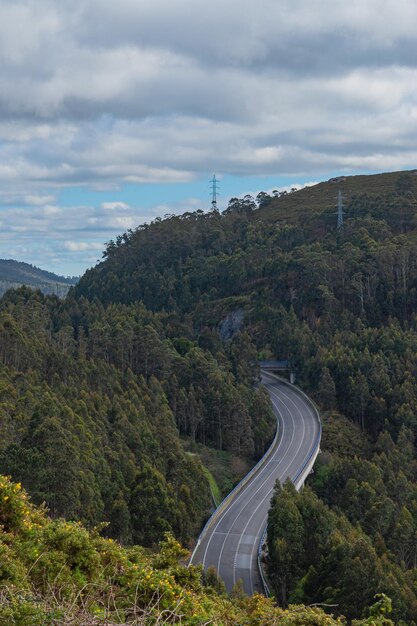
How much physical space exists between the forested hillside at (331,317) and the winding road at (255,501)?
169cm

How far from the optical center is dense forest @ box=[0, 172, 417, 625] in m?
31.5

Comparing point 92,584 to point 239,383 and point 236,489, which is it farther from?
point 239,383

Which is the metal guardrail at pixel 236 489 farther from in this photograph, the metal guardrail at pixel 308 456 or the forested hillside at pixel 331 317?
the forested hillside at pixel 331 317

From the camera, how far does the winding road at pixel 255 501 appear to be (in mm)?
34094

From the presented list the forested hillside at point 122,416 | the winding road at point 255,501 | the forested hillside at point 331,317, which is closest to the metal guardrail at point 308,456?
the winding road at point 255,501

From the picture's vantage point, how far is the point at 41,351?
54.0m

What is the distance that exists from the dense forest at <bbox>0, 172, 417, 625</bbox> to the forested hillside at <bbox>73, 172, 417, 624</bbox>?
15cm

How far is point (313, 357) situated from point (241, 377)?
842 cm

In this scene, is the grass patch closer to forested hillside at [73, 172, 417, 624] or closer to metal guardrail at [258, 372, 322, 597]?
metal guardrail at [258, 372, 322, 597]

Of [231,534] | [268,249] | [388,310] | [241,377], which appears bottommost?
[231,534]

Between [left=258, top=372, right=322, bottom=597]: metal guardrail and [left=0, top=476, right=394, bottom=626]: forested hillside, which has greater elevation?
[left=0, top=476, right=394, bottom=626]: forested hillside

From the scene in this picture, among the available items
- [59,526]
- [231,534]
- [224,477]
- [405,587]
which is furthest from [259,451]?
[59,526]

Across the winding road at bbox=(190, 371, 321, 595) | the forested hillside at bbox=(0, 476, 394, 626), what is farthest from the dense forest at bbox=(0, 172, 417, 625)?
the forested hillside at bbox=(0, 476, 394, 626)

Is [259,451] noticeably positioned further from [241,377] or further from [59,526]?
[59,526]
